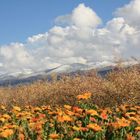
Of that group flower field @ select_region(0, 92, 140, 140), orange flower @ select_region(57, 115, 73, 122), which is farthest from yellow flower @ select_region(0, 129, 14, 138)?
orange flower @ select_region(57, 115, 73, 122)

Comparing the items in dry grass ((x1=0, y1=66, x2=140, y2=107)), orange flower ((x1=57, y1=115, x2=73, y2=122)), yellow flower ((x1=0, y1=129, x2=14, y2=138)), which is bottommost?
yellow flower ((x1=0, y1=129, x2=14, y2=138))

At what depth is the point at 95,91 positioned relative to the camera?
1440 cm

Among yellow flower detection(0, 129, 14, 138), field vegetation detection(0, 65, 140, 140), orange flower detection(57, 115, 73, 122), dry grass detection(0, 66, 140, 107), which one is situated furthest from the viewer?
dry grass detection(0, 66, 140, 107)

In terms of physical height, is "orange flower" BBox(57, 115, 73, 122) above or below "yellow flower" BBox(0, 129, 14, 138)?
above

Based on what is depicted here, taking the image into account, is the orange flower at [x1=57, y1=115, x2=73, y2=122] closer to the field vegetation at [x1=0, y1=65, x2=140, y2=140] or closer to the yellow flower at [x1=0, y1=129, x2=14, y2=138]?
the field vegetation at [x1=0, y1=65, x2=140, y2=140]

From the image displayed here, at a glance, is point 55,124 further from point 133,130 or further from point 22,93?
point 22,93

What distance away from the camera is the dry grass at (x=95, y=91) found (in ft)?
43.0

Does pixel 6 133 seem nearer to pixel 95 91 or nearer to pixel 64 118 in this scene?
pixel 64 118

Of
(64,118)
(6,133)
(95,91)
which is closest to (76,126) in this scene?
(64,118)

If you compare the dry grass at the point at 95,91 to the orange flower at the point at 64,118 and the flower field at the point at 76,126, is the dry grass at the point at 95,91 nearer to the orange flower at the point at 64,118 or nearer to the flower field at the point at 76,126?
the flower field at the point at 76,126

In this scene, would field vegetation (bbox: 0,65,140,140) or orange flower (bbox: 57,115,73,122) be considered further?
orange flower (bbox: 57,115,73,122)

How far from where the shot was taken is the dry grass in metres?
13.1

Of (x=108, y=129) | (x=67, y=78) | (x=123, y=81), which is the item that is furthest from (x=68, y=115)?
(x=67, y=78)

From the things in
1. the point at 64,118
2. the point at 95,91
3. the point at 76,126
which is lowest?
the point at 76,126
